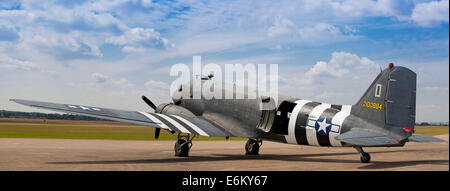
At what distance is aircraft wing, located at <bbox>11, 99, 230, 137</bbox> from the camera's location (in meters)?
18.5

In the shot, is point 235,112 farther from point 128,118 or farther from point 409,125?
point 409,125

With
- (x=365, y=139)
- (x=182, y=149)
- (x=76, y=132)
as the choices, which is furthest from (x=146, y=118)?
(x=76, y=132)

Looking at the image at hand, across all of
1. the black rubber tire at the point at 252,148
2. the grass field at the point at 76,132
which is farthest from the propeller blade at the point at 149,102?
the grass field at the point at 76,132

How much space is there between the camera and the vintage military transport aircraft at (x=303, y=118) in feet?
57.6

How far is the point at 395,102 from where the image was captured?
17.6 metres

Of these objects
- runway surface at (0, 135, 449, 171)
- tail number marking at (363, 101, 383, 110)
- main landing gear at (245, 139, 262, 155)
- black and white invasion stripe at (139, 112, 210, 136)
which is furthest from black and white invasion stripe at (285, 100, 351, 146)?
main landing gear at (245, 139, 262, 155)

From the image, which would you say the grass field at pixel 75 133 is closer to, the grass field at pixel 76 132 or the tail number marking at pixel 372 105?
the grass field at pixel 76 132

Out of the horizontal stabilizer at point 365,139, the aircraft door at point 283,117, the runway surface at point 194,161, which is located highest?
the aircraft door at point 283,117

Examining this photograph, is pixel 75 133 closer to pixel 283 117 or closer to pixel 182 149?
pixel 182 149

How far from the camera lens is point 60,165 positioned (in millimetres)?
17031

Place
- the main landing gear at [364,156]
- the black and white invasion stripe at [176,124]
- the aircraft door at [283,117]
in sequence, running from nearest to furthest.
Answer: the main landing gear at [364,156]
the black and white invasion stripe at [176,124]
the aircraft door at [283,117]

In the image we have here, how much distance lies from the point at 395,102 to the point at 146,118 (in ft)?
37.4
